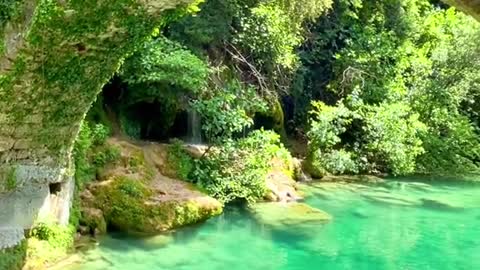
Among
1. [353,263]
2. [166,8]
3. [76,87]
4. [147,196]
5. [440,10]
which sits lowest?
[353,263]

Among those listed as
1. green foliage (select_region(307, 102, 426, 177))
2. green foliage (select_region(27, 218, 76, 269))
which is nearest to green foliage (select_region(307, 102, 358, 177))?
green foliage (select_region(307, 102, 426, 177))

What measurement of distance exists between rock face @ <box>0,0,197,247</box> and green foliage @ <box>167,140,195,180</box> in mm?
2435

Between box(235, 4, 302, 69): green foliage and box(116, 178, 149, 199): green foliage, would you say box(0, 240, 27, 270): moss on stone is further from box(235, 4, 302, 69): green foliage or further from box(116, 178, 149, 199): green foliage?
box(235, 4, 302, 69): green foliage

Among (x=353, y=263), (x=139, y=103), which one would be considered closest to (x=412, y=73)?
(x=139, y=103)

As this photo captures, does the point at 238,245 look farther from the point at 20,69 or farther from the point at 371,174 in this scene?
the point at 371,174

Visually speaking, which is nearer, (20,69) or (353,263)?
(20,69)

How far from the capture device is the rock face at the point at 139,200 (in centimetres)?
820

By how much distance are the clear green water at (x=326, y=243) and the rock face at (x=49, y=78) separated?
3.24ft

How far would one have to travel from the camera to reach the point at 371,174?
14773 millimetres

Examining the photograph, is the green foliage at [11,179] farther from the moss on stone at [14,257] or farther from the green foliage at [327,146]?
the green foliage at [327,146]

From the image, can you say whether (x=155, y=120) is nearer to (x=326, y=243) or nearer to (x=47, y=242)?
(x=326, y=243)

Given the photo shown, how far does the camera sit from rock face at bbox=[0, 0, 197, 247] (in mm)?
5180

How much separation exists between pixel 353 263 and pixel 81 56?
4.06 m

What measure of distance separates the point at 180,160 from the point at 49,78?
14.1ft
